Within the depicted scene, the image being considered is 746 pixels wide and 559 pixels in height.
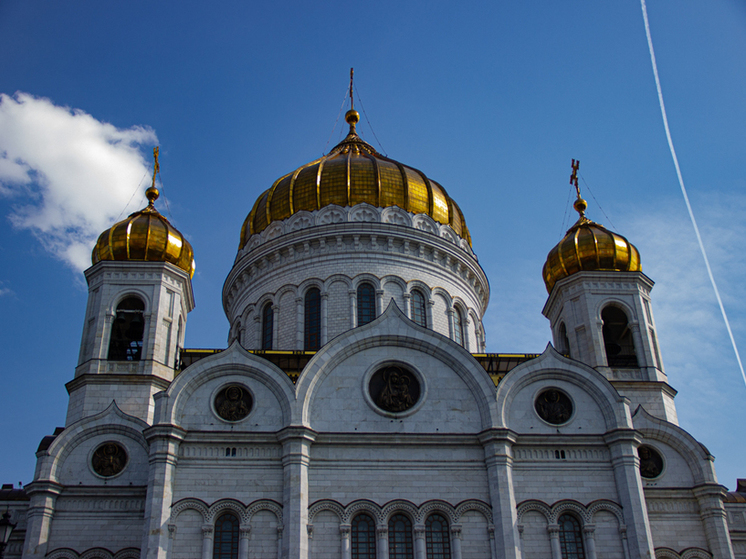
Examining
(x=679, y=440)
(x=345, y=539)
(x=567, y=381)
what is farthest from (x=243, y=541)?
Answer: (x=679, y=440)

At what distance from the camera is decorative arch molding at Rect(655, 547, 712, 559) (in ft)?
66.0

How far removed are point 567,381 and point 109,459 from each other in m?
12.2

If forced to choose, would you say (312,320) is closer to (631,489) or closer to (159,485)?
(159,485)

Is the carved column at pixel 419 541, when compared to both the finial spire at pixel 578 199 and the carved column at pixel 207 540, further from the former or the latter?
the finial spire at pixel 578 199

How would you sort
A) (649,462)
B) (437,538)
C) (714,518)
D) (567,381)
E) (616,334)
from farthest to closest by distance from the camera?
1. (616,334)
2. (649,462)
3. (567,381)
4. (714,518)
5. (437,538)

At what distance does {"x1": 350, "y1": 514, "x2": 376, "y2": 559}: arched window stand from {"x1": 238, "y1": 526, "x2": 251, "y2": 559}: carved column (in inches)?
95.9

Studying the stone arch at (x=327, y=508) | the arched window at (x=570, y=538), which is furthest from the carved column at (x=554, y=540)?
the stone arch at (x=327, y=508)

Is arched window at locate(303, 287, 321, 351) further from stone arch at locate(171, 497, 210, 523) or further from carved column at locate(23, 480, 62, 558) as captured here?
carved column at locate(23, 480, 62, 558)

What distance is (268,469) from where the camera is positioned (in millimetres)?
19000

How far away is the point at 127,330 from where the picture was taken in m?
24.1

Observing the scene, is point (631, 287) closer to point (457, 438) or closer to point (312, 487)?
point (457, 438)

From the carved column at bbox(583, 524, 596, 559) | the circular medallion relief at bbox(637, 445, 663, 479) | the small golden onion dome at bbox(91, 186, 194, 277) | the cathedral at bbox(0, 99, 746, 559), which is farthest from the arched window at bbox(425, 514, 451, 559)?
the small golden onion dome at bbox(91, 186, 194, 277)

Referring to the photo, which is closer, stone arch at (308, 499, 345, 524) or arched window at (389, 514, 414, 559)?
arched window at (389, 514, 414, 559)

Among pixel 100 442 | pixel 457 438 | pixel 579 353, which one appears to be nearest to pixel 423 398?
pixel 457 438
